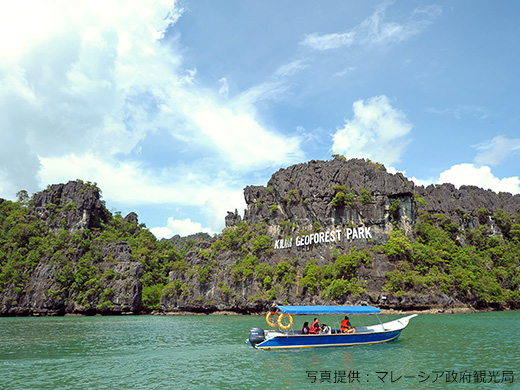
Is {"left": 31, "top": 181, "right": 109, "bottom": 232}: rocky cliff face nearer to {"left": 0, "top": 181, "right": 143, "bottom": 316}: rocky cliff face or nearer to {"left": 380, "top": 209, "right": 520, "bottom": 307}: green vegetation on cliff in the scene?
{"left": 0, "top": 181, "right": 143, "bottom": 316}: rocky cliff face

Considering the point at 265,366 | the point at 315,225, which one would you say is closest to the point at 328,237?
the point at 315,225

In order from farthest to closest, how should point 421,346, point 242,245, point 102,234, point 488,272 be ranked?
point 102,234 → point 242,245 → point 488,272 → point 421,346

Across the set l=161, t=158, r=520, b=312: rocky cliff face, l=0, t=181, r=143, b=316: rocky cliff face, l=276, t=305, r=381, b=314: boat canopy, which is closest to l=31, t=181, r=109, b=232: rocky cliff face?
l=0, t=181, r=143, b=316: rocky cliff face

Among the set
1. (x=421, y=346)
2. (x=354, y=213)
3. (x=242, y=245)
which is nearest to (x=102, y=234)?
(x=242, y=245)

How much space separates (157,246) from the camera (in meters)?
112

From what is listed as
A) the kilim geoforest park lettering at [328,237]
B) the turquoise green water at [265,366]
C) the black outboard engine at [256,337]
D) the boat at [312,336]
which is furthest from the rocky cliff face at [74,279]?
the boat at [312,336]

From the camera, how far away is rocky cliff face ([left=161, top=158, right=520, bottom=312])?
244ft

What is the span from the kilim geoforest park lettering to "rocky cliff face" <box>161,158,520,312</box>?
21 centimetres

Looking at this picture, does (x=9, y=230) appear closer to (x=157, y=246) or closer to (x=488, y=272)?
(x=157, y=246)

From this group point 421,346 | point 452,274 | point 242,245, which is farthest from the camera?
point 242,245

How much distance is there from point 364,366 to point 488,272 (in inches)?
2697

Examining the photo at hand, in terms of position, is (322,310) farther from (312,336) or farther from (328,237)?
(328,237)

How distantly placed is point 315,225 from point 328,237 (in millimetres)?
4851

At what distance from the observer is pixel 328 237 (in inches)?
3051
